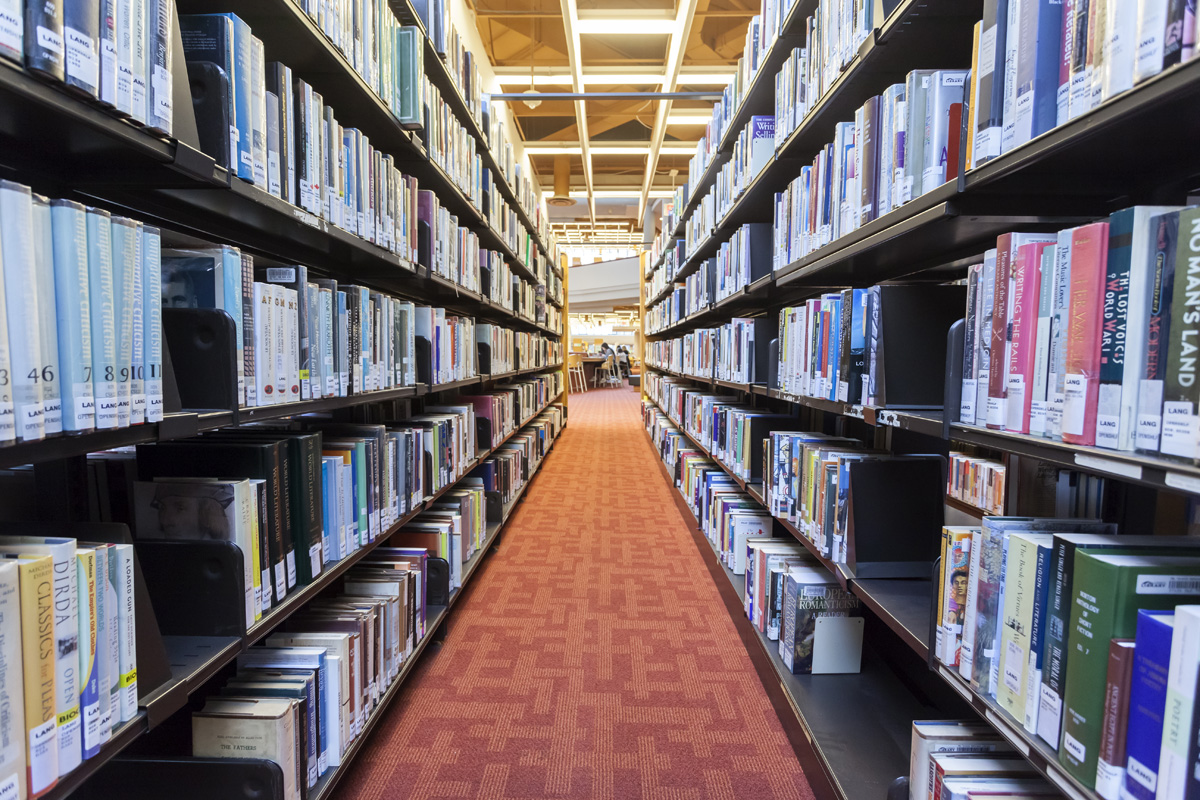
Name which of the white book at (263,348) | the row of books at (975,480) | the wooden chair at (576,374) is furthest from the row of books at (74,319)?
the wooden chair at (576,374)

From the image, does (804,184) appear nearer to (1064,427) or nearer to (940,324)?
(940,324)

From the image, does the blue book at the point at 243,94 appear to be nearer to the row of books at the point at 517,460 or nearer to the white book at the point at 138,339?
the white book at the point at 138,339

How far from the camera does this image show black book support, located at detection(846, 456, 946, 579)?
4.95ft

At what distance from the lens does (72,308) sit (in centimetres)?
77

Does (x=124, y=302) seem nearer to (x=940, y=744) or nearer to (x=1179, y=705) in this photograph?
(x=1179, y=705)

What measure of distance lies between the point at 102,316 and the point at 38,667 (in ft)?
1.43

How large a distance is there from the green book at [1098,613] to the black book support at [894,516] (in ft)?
2.43

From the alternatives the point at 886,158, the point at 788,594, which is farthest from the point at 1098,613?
the point at 788,594

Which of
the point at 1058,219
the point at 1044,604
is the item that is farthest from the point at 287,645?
the point at 1058,219

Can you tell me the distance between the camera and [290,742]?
3.98 feet

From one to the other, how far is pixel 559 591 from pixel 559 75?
20.4 feet

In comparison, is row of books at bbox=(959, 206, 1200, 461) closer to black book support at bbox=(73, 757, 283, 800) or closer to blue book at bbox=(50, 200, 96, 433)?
blue book at bbox=(50, 200, 96, 433)

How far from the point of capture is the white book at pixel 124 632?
2.78ft

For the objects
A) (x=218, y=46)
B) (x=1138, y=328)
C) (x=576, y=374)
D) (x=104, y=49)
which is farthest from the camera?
(x=576, y=374)
